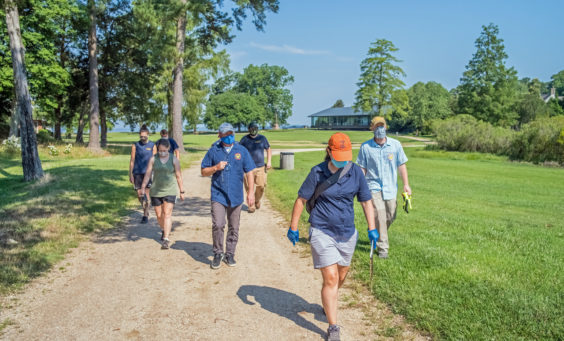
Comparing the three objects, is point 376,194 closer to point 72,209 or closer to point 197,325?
point 197,325

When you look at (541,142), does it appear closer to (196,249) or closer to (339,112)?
(196,249)

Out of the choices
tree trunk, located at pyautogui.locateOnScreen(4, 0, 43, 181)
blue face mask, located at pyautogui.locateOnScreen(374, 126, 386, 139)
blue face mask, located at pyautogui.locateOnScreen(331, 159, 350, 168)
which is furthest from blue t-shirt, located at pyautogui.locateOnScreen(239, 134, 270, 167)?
tree trunk, located at pyautogui.locateOnScreen(4, 0, 43, 181)

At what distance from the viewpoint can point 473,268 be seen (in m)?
5.55

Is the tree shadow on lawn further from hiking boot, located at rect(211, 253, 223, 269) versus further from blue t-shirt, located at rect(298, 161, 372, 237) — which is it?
blue t-shirt, located at rect(298, 161, 372, 237)

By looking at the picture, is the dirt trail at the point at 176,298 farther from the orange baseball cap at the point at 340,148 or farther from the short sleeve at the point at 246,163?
the orange baseball cap at the point at 340,148

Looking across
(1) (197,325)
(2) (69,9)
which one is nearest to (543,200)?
(1) (197,325)

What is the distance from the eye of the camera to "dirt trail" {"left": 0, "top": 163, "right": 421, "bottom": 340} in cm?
409

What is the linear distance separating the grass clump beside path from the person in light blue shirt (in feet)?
16.4

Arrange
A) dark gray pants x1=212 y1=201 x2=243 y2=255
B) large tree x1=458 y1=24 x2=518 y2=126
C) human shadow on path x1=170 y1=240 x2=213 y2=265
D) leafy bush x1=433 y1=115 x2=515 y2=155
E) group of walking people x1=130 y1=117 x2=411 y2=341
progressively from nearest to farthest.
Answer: group of walking people x1=130 y1=117 x2=411 y2=341
dark gray pants x1=212 y1=201 x2=243 y2=255
human shadow on path x1=170 y1=240 x2=213 y2=265
leafy bush x1=433 y1=115 x2=515 y2=155
large tree x1=458 y1=24 x2=518 y2=126

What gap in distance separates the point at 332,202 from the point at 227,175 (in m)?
2.44

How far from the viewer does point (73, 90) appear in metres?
33.1

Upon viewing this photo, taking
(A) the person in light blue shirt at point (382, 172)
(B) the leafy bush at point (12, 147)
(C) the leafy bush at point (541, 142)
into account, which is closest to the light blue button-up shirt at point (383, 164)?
(A) the person in light blue shirt at point (382, 172)

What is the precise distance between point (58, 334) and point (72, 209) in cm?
639

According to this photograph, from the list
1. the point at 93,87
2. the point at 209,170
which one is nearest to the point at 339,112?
the point at 93,87
